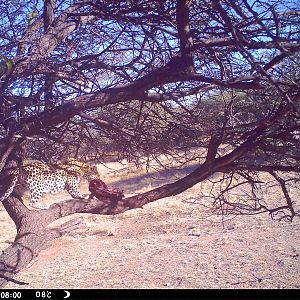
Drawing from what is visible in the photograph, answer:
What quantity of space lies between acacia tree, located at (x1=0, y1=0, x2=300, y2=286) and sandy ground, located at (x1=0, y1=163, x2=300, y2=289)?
1312mm

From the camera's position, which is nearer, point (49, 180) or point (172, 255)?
point (49, 180)

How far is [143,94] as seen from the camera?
3.76m

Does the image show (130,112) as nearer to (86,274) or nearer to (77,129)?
(77,129)

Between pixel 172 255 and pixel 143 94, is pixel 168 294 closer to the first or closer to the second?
pixel 172 255

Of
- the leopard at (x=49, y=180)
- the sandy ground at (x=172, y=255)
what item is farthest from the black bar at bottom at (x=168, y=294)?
the leopard at (x=49, y=180)

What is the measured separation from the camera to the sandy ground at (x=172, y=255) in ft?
24.1

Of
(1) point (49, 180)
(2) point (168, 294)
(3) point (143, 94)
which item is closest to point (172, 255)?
(2) point (168, 294)

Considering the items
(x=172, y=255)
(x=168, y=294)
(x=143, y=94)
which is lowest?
(x=168, y=294)

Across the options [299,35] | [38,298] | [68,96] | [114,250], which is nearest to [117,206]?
[68,96]

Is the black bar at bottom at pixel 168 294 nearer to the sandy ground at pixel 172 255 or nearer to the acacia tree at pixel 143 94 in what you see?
the sandy ground at pixel 172 255

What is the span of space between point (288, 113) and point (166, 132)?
4.58 ft

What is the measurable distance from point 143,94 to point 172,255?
5.87 metres

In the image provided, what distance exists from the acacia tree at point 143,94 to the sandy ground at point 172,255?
1312 mm

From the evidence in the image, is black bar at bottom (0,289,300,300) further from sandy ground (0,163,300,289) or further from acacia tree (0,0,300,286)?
acacia tree (0,0,300,286)
